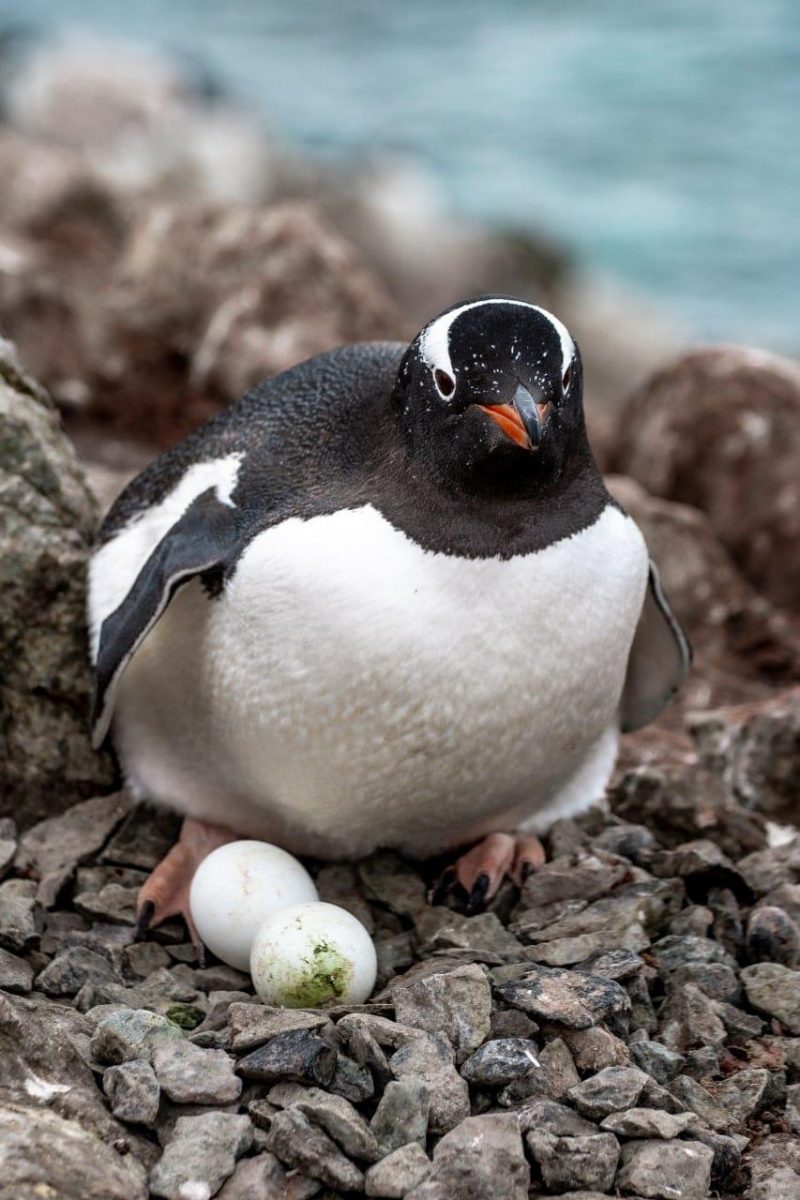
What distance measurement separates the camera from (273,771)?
286cm

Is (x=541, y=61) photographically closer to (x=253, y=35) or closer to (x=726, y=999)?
(x=253, y=35)

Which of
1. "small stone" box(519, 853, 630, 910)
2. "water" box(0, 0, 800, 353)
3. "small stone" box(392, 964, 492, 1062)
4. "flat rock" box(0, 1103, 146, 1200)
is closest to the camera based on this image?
"flat rock" box(0, 1103, 146, 1200)

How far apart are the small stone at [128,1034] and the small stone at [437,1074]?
339 millimetres

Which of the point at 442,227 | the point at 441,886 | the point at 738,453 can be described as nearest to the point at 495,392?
the point at 441,886

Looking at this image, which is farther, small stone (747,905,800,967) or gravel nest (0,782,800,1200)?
small stone (747,905,800,967)

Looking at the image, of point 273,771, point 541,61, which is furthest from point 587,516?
point 541,61

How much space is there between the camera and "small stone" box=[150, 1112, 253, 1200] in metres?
2.05

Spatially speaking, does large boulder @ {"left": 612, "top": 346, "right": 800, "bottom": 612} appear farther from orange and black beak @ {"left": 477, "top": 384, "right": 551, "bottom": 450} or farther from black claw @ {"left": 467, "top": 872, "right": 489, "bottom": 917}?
orange and black beak @ {"left": 477, "top": 384, "right": 551, "bottom": 450}

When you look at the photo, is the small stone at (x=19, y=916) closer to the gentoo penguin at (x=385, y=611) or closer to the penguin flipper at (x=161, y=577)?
the gentoo penguin at (x=385, y=611)

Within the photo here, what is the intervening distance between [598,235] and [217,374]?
1497 cm

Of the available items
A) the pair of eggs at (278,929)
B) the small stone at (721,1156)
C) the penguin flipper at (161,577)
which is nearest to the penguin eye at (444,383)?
the penguin flipper at (161,577)

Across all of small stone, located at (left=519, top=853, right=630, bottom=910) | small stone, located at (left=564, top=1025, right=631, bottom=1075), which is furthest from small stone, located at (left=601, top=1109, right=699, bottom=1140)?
small stone, located at (left=519, top=853, right=630, bottom=910)

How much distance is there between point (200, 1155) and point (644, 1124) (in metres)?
0.61

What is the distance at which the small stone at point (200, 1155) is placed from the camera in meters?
2.05
